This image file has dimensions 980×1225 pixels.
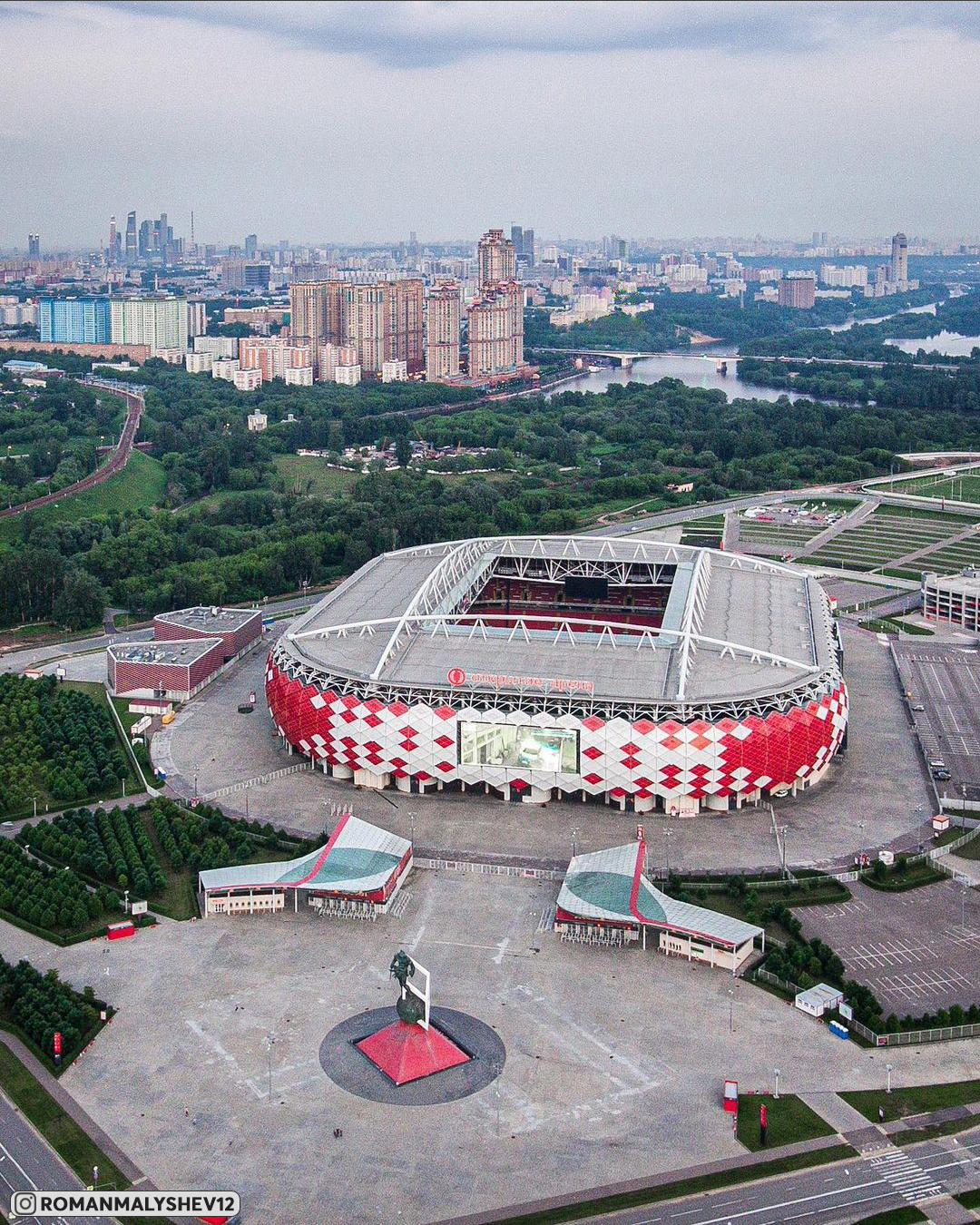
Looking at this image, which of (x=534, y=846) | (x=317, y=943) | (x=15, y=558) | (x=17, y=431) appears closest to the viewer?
(x=317, y=943)

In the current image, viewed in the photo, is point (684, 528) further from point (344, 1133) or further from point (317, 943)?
point (344, 1133)

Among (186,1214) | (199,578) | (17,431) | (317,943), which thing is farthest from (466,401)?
(186,1214)

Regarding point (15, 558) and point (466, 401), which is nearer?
point (15, 558)

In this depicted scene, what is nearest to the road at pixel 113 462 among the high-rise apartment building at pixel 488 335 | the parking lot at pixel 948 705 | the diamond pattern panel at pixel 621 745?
the high-rise apartment building at pixel 488 335

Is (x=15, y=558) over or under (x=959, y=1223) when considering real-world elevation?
over

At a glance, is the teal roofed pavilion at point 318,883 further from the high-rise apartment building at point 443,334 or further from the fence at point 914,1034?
the high-rise apartment building at point 443,334

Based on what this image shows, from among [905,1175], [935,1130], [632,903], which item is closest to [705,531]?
[632,903]

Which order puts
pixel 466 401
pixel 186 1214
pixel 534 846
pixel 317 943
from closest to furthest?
pixel 186 1214
pixel 317 943
pixel 534 846
pixel 466 401
